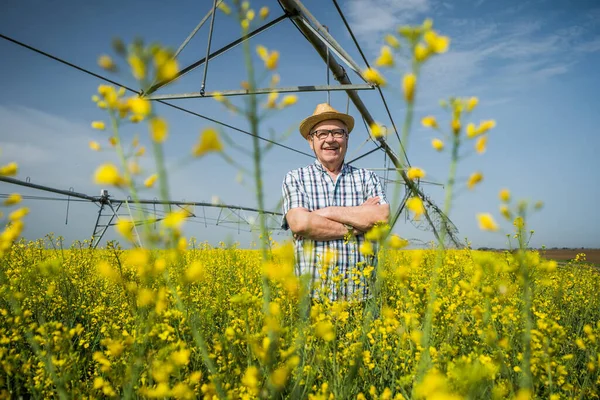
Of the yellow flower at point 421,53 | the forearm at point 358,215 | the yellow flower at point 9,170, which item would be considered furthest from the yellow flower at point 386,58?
the forearm at point 358,215

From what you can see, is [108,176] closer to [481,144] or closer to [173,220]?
[173,220]

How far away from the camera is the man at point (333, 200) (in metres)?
2.38

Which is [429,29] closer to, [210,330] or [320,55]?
[210,330]

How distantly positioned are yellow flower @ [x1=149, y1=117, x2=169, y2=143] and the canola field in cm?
22

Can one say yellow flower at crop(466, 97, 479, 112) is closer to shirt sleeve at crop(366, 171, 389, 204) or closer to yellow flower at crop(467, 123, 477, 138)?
yellow flower at crop(467, 123, 477, 138)

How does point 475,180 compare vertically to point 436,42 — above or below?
below

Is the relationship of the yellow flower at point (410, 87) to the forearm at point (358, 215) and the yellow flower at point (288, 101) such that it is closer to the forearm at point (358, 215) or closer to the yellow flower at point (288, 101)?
the yellow flower at point (288, 101)

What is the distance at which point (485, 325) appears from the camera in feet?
4.47

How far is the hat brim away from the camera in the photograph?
9.34ft

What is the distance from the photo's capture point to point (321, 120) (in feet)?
9.64

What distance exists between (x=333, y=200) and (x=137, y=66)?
2250 millimetres

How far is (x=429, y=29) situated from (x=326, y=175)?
2132 millimetres

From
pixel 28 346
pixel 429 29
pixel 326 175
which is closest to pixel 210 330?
pixel 28 346

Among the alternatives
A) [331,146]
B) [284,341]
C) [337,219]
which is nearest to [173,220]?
[284,341]
